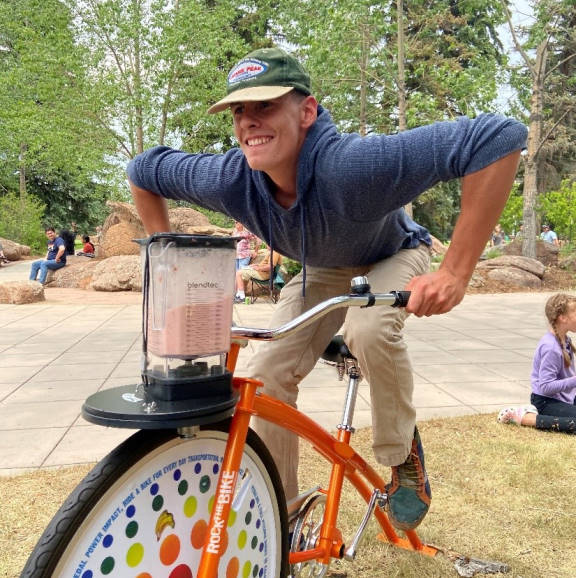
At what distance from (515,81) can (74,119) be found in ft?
37.6

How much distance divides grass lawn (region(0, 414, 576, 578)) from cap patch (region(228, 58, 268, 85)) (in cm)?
200

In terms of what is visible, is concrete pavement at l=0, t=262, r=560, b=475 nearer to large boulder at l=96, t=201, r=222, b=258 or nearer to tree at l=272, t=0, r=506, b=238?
large boulder at l=96, t=201, r=222, b=258

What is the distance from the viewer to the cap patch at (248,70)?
6.08 ft

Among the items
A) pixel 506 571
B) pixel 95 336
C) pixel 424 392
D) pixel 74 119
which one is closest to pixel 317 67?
pixel 74 119

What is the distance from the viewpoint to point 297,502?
2252 millimetres

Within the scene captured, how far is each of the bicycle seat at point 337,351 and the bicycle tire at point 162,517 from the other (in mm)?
635

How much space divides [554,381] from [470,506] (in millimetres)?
1615

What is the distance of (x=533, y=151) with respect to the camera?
15.1 metres

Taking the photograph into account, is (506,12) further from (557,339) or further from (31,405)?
(31,405)

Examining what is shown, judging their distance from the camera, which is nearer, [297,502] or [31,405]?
[297,502]

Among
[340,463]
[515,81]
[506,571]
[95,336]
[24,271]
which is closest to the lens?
[340,463]

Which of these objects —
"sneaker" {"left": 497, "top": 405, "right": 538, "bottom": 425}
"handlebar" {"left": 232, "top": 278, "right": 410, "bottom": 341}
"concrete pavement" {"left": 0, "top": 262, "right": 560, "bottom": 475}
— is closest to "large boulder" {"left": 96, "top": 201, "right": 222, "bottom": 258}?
"concrete pavement" {"left": 0, "top": 262, "right": 560, "bottom": 475}

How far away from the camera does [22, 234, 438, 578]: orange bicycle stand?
1.30 metres

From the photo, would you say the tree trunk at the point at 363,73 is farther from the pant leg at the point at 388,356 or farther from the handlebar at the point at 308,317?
the handlebar at the point at 308,317
